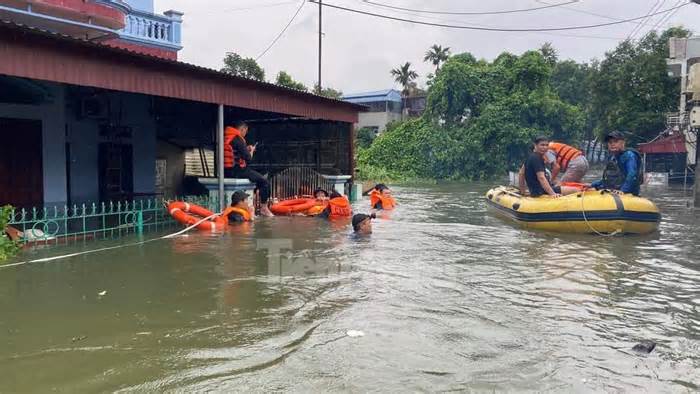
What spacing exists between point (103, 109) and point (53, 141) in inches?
69.5

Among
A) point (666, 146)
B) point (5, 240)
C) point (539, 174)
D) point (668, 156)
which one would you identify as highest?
point (666, 146)

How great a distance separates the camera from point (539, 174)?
11914mm

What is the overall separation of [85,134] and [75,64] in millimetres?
4259

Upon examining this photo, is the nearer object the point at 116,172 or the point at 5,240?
the point at 5,240

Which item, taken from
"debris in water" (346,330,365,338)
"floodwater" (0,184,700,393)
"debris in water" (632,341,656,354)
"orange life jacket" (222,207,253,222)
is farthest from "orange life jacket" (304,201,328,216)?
"debris in water" (632,341,656,354)

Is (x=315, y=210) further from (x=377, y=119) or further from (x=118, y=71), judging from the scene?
(x=377, y=119)

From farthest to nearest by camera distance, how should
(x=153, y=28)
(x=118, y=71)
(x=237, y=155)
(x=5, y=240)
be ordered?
(x=153, y=28) → (x=237, y=155) → (x=118, y=71) → (x=5, y=240)

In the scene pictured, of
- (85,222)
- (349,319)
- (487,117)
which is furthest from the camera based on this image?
(487,117)

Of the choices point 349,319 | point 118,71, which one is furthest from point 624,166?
point 118,71

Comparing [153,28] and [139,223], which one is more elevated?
[153,28]

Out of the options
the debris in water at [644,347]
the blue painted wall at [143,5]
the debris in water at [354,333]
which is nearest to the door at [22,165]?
the blue painted wall at [143,5]

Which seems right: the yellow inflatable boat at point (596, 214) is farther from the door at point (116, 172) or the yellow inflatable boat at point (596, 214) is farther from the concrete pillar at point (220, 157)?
the door at point (116, 172)

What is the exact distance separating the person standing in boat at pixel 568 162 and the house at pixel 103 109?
226 inches

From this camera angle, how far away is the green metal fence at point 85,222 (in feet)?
28.0
